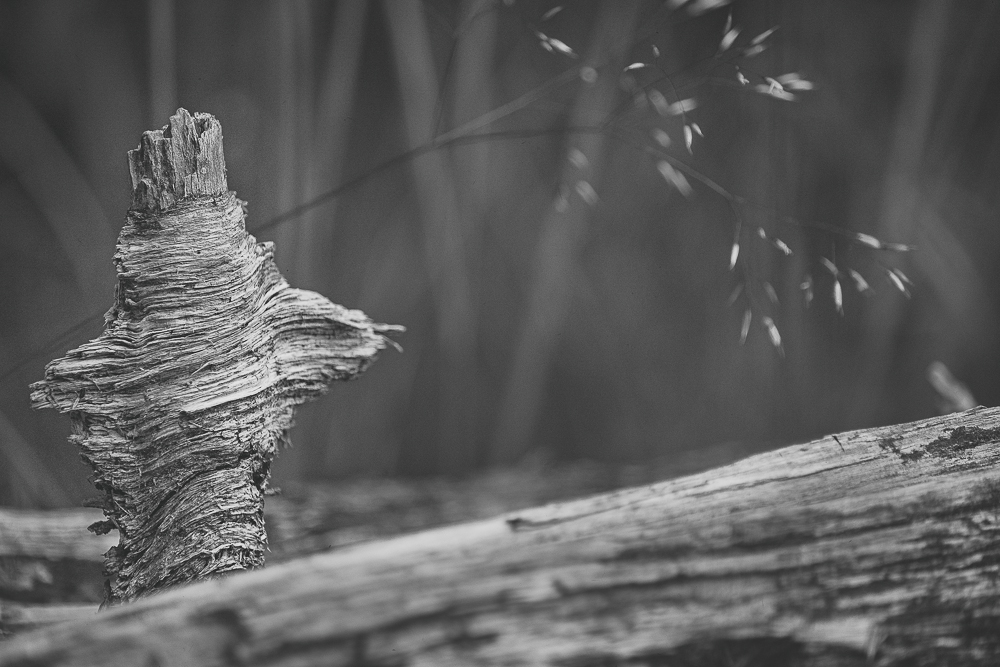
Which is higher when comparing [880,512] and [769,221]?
[769,221]

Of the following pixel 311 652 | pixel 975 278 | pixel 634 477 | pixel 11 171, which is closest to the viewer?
pixel 311 652

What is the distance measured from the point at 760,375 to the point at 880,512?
3.97 feet

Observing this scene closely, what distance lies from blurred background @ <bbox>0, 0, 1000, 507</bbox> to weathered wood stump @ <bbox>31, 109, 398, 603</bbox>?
32.2 inches

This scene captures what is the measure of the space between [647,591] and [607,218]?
4.03 ft

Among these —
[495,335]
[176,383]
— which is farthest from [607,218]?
[176,383]

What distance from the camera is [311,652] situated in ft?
1.16

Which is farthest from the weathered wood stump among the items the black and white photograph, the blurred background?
the blurred background

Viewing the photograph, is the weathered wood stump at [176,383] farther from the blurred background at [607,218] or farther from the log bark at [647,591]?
the blurred background at [607,218]

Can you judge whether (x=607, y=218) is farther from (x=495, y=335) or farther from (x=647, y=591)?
(x=647, y=591)

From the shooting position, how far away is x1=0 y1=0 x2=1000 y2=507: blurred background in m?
1.37

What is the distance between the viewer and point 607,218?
1556mm

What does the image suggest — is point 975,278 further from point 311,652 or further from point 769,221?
point 311,652

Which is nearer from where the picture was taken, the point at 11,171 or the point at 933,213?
the point at 11,171

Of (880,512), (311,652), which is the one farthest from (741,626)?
(311,652)
